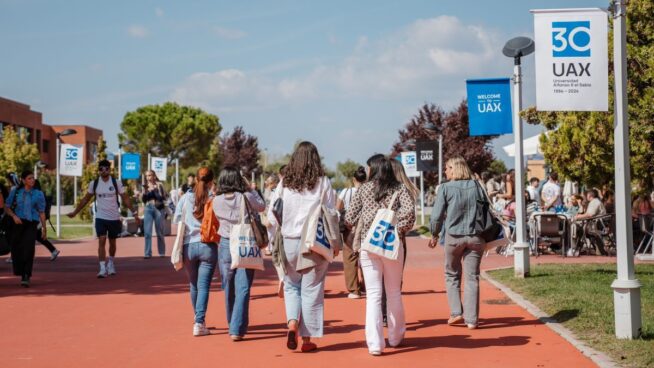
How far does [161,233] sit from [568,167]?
30.9ft

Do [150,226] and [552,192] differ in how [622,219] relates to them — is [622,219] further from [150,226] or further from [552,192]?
[552,192]

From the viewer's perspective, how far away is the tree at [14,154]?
198ft

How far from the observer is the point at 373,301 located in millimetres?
7367

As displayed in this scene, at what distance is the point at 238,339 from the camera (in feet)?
26.6

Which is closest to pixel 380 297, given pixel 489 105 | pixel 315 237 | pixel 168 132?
pixel 315 237

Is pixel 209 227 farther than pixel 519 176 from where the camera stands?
No

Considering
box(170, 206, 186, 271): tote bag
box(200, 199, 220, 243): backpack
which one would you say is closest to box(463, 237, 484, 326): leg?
box(200, 199, 220, 243): backpack

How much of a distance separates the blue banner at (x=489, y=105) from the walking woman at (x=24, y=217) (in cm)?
729

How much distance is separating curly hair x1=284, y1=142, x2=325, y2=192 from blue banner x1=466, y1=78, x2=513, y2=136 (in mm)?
6365

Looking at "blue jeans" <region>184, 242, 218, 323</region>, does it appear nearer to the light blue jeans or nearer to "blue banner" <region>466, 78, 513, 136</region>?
the light blue jeans

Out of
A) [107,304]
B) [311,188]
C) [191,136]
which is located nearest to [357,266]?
[107,304]

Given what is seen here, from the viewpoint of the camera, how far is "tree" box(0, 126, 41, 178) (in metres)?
60.5

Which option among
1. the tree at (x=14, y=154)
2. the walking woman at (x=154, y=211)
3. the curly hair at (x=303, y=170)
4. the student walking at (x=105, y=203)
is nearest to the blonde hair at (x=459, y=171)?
the curly hair at (x=303, y=170)

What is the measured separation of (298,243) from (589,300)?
13.8 ft
